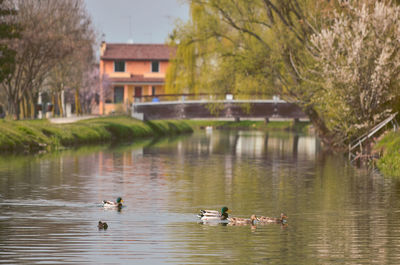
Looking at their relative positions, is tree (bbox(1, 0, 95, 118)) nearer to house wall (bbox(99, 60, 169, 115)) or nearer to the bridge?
the bridge

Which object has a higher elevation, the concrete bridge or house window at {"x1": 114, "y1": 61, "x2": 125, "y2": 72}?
house window at {"x1": 114, "y1": 61, "x2": 125, "y2": 72}

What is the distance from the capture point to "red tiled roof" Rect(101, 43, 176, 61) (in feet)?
451

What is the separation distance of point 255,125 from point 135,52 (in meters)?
25.5

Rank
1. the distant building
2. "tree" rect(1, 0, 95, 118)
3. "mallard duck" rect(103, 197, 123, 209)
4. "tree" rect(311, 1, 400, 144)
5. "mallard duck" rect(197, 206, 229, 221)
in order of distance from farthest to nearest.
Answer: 1. the distant building
2. "tree" rect(1, 0, 95, 118)
3. "tree" rect(311, 1, 400, 144)
4. "mallard duck" rect(103, 197, 123, 209)
5. "mallard duck" rect(197, 206, 229, 221)

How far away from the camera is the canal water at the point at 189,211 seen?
2000 cm

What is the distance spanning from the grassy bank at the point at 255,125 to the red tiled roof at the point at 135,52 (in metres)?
13.0

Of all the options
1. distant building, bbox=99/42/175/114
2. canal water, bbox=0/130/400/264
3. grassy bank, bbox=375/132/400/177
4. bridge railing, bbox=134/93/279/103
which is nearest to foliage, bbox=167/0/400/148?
bridge railing, bbox=134/93/279/103

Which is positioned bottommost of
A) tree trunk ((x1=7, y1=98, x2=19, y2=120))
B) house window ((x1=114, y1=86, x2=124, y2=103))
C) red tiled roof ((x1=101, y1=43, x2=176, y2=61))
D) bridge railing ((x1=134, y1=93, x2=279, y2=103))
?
tree trunk ((x1=7, y1=98, x2=19, y2=120))

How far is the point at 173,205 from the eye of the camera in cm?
2950

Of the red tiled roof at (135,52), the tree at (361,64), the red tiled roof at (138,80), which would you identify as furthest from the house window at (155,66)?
the tree at (361,64)

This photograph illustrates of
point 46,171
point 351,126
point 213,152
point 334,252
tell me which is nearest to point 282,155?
point 213,152

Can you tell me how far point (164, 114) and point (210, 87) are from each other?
29.4 metres

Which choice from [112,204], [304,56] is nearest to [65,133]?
[304,56]

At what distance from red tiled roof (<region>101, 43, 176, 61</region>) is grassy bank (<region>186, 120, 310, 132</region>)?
13.0 m
